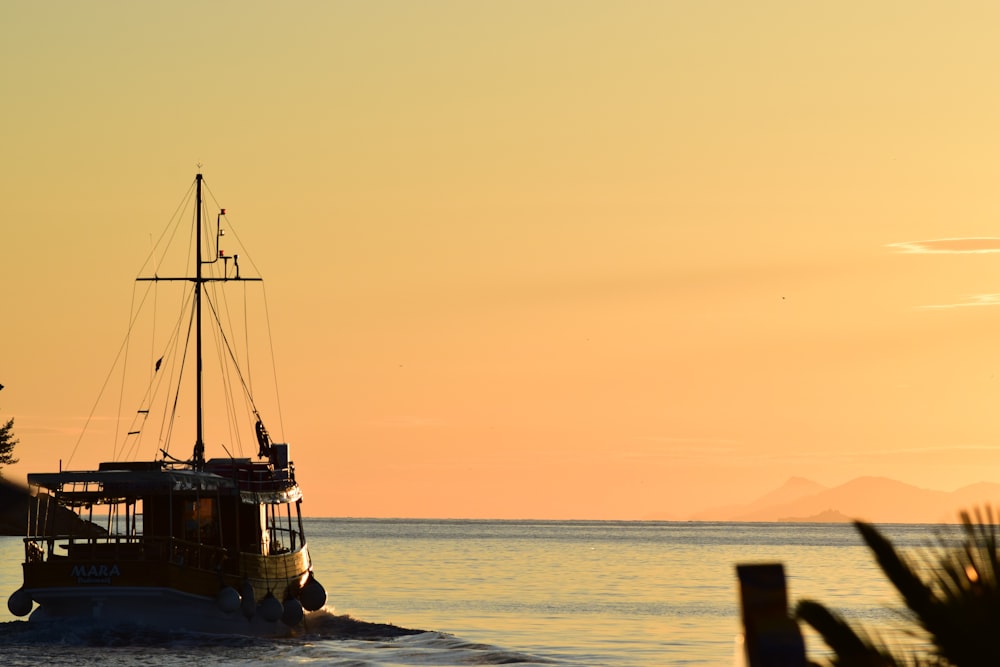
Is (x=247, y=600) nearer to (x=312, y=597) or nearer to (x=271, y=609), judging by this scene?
(x=271, y=609)

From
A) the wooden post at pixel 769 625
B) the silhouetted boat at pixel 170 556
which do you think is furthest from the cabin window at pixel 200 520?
the wooden post at pixel 769 625

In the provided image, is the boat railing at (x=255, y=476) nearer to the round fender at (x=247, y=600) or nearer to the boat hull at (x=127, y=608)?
the round fender at (x=247, y=600)

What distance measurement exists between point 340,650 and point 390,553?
4137 inches

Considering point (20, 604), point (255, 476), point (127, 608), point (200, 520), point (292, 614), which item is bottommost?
point (292, 614)

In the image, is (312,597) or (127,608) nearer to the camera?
(127,608)

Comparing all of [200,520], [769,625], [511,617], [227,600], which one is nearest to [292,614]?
[200,520]

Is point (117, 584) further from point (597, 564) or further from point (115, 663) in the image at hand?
point (597, 564)

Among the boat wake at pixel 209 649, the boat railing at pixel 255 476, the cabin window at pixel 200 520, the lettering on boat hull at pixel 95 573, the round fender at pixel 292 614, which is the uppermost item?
the boat railing at pixel 255 476

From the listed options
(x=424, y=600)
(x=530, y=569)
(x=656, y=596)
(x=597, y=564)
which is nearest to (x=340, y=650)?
(x=424, y=600)

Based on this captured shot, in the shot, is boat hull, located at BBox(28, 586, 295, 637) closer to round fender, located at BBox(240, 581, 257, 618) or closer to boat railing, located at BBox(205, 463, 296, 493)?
round fender, located at BBox(240, 581, 257, 618)

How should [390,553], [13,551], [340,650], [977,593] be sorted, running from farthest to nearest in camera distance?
[390,553] < [13,551] < [340,650] < [977,593]

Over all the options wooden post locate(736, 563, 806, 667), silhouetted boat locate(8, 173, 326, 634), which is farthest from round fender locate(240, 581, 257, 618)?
wooden post locate(736, 563, 806, 667)

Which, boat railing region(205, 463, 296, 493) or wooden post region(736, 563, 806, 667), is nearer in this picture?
wooden post region(736, 563, 806, 667)

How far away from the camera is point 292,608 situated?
4741 centimetres
